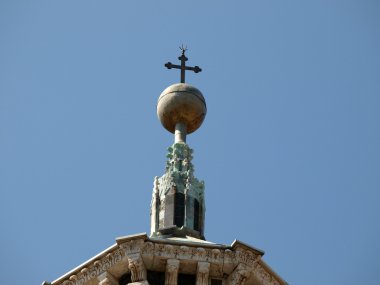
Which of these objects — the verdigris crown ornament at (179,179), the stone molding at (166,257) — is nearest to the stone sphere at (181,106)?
the verdigris crown ornament at (179,179)

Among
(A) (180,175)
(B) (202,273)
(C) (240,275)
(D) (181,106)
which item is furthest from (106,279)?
(D) (181,106)

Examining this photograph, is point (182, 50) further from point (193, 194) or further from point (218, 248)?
point (218, 248)

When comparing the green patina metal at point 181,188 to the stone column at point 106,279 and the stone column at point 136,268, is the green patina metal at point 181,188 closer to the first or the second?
the stone column at point 136,268

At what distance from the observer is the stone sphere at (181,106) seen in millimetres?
33688

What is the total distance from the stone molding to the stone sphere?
219 inches

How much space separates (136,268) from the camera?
93.8ft

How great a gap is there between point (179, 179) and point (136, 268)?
4.18 m

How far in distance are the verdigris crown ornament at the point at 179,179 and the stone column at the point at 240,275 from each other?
2.17m

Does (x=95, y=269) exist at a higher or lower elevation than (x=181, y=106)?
lower

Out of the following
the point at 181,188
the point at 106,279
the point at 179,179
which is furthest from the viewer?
the point at 179,179

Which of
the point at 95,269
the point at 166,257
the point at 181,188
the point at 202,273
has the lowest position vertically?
the point at 202,273

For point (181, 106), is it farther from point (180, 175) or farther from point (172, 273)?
point (172, 273)

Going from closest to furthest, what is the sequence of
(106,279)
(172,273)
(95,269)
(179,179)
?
(172,273) < (106,279) < (95,269) < (179,179)

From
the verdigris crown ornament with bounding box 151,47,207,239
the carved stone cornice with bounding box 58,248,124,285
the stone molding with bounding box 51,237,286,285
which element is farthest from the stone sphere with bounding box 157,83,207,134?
the carved stone cornice with bounding box 58,248,124,285
